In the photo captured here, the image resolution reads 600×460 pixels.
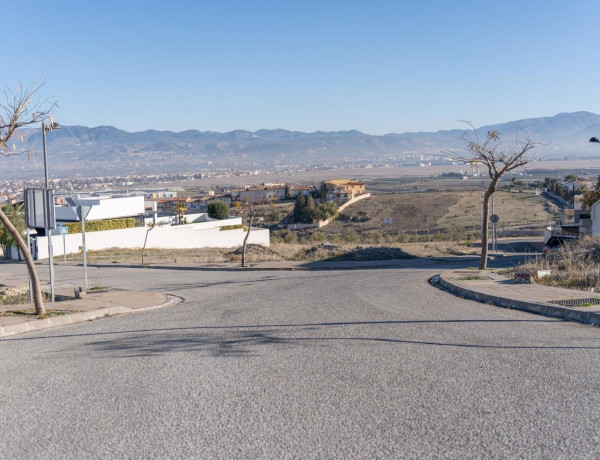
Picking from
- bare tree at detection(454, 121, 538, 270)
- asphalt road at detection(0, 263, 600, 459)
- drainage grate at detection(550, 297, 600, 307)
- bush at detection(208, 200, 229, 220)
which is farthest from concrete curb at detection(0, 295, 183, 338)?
bush at detection(208, 200, 229, 220)

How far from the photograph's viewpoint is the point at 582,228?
146 ft

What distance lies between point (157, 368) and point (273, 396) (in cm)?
213

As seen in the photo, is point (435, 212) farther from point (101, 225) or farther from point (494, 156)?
point (494, 156)

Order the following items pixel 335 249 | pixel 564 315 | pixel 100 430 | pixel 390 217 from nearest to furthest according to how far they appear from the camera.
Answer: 1. pixel 100 430
2. pixel 564 315
3. pixel 335 249
4. pixel 390 217

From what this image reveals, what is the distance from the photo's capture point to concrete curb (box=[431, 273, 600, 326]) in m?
11.5

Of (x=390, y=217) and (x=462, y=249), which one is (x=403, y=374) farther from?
(x=390, y=217)

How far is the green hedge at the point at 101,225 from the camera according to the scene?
46669 mm

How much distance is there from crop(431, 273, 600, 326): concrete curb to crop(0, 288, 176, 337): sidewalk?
7906 mm

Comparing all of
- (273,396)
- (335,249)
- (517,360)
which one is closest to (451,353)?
(517,360)

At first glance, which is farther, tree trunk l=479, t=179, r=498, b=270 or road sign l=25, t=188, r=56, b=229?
tree trunk l=479, t=179, r=498, b=270

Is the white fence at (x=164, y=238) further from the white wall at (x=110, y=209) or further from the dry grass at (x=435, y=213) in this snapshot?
the dry grass at (x=435, y=213)

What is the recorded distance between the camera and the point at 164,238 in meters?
50.4

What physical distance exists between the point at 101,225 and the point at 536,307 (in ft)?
132

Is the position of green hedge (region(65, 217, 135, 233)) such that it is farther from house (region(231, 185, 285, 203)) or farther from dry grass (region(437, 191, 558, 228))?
house (region(231, 185, 285, 203))
